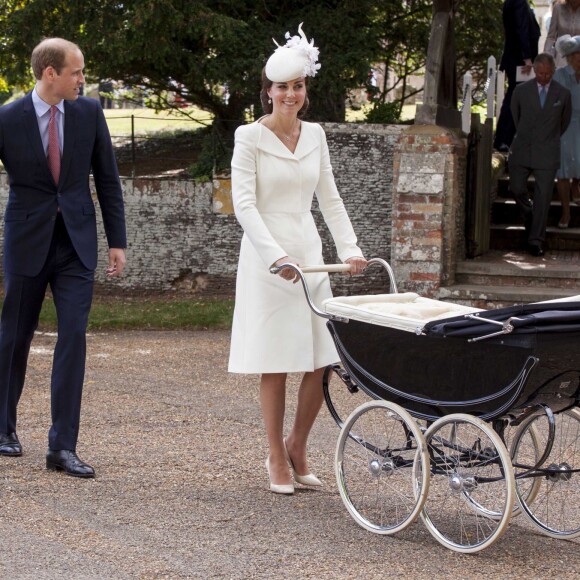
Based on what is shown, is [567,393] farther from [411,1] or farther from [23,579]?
[411,1]

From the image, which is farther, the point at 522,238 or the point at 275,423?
the point at 522,238

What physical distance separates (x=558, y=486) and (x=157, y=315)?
20.3ft

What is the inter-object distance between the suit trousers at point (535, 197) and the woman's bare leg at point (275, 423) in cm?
625

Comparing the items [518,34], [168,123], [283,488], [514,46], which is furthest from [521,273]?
[168,123]

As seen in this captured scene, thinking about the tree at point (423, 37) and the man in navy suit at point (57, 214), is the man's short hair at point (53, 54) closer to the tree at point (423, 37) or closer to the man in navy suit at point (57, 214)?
the man in navy suit at point (57, 214)

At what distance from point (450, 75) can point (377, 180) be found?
47.3 inches

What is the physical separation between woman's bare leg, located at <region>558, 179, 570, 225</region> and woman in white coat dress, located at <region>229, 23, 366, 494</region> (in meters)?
6.66

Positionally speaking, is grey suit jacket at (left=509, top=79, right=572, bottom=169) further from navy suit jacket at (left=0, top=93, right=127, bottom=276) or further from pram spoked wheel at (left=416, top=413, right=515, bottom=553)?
pram spoked wheel at (left=416, top=413, right=515, bottom=553)

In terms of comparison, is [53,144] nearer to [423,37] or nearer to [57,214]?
[57,214]

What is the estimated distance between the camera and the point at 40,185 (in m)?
6.20

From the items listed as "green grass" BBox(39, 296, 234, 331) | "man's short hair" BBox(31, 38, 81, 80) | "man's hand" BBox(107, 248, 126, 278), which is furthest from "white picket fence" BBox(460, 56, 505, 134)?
"man's short hair" BBox(31, 38, 81, 80)

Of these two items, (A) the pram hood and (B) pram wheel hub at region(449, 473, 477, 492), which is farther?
(B) pram wheel hub at region(449, 473, 477, 492)

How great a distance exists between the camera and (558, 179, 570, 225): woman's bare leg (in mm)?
12180

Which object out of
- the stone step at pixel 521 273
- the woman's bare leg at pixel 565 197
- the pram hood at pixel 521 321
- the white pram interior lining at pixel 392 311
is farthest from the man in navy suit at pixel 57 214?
the woman's bare leg at pixel 565 197
